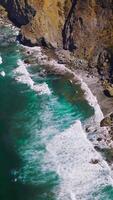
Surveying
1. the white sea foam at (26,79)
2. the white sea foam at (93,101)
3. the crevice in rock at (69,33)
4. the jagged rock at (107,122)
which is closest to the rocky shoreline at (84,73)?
the jagged rock at (107,122)

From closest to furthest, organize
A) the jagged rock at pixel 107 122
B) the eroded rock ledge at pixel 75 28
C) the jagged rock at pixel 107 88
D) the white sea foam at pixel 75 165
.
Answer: the white sea foam at pixel 75 165 → the jagged rock at pixel 107 122 → the jagged rock at pixel 107 88 → the eroded rock ledge at pixel 75 28

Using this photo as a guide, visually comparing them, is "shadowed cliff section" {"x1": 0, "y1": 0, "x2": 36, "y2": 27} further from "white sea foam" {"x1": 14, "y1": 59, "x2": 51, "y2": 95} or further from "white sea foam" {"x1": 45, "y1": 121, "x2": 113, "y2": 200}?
"white sea foam" {"x1": 45, "y1": 121, "x2": 113, "y2": 200}

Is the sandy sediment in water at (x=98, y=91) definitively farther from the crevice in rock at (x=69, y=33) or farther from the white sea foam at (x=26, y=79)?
the crevice in rock at (x=69, y=33)

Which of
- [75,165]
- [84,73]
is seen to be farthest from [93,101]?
[75,165]

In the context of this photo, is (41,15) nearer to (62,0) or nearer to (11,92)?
(62,0)

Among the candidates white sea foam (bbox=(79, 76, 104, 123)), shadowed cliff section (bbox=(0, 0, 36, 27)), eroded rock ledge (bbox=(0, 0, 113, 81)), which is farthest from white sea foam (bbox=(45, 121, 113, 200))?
shadowed cliff section (bbox=(0, 0, 36, 27))

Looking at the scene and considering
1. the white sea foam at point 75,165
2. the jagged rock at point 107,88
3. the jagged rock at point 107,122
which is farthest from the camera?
the jagged rock at point 107,88

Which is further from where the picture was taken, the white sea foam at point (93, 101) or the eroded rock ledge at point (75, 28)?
the eroded rock ledge at point (75, 28)

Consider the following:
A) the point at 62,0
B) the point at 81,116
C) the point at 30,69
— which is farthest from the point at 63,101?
the point at 62,0
